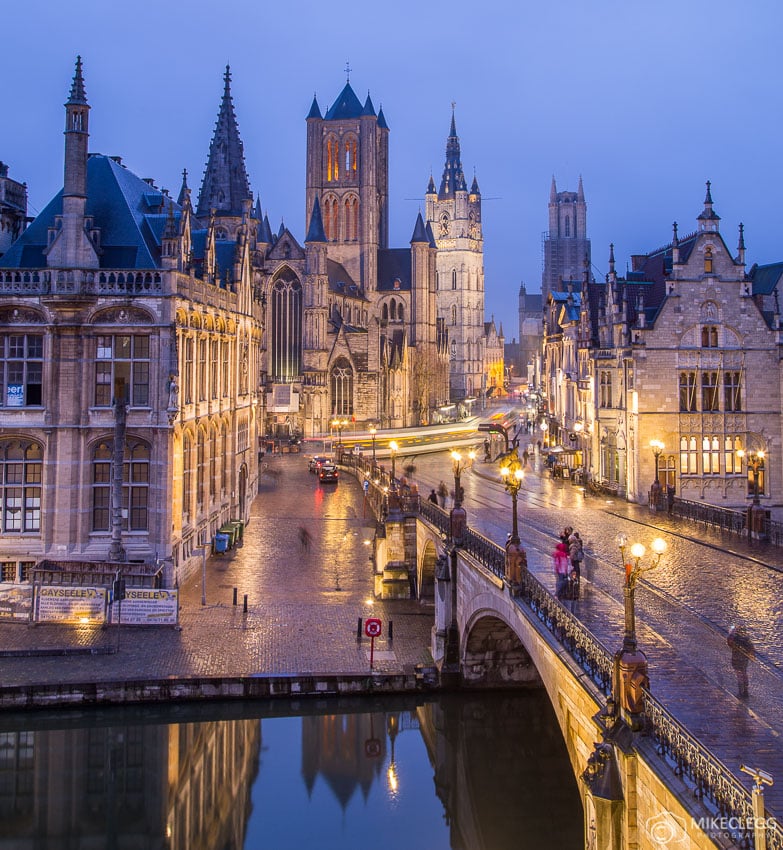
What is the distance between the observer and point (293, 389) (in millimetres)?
87312

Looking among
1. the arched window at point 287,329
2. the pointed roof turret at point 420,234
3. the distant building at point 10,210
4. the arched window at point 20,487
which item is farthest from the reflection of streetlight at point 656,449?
the pointed roof turret at point 420,234

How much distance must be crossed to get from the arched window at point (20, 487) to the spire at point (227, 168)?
31.4 metres

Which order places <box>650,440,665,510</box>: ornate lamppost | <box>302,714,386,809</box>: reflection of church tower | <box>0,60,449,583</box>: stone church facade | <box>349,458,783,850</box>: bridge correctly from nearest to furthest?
<box>349,458,783,850</box>: bridge
<box>302,714,386,809</box>: reflection of church tower
<box>0,60,449,583</box>: stone church facade
<box>650,440,665,510</box>: ornate lamppost

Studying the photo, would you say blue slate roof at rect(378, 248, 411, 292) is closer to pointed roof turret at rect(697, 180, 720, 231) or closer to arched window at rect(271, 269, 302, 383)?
arched window at rect(271, 269, 302, 383)

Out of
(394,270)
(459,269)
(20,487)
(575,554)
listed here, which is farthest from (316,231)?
(575,554)

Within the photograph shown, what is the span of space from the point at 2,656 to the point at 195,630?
583cm

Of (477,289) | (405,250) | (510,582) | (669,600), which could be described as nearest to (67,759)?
(510,582)

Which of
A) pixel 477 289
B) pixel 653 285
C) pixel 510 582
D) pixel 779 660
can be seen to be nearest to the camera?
pixel 779 660

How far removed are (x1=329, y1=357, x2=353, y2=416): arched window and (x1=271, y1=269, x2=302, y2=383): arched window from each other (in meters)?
3.99

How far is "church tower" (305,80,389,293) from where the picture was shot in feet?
344

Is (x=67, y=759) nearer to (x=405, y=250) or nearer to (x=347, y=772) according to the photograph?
(x=347, y=772)

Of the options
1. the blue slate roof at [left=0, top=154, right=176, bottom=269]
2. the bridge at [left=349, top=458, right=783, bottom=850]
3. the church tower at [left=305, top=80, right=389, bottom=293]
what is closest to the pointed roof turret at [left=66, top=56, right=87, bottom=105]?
the blue slate roof at [left=0, top=154, right=176, bottom=269]

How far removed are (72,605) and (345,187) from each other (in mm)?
83662

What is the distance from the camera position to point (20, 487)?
31.8 m
